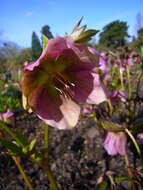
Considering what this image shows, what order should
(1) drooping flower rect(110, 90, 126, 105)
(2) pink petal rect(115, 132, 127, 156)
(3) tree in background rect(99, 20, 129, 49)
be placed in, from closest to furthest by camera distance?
(2) pink petal rect(115, 132, 127, 156) < (1) drooping flower rect(110, 90, 126, 105) < (3) tree in background rect(99, 20, 129, 49)

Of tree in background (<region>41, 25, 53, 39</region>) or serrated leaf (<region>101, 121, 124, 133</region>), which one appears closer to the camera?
tree in background (<region>41, 25, 53, 39</region>)

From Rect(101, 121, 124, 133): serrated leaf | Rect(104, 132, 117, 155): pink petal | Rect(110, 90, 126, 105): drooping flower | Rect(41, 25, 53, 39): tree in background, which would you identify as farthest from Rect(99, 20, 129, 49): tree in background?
Rect(41, 25, 53, 39): tree in background

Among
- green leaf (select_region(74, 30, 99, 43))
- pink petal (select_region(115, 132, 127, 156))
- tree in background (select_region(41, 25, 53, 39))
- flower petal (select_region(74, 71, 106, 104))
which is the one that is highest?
tree in background (select_region(41, 25, 53, 39))

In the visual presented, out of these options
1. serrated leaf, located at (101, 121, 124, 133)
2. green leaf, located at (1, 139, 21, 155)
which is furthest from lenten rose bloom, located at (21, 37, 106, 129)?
serrated leaf, located at (101, 121, 124, 133)

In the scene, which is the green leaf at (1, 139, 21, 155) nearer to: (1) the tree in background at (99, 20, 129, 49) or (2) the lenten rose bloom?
(2) the lenten rose bloom

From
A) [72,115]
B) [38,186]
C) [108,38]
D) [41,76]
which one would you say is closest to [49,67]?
[41,76]

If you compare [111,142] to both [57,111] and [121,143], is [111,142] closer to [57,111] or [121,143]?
[121,143]

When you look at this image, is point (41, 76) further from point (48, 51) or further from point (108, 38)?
point (108, 38)

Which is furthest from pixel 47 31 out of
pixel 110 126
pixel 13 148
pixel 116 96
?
pixel 116 96

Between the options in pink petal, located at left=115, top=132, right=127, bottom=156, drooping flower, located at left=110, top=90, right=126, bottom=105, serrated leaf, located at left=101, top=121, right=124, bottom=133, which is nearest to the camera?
serrated leaf, located at left=101, top=121, right=124, bottom=133

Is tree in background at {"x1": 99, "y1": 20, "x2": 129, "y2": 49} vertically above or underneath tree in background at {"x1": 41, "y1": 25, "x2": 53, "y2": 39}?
above
